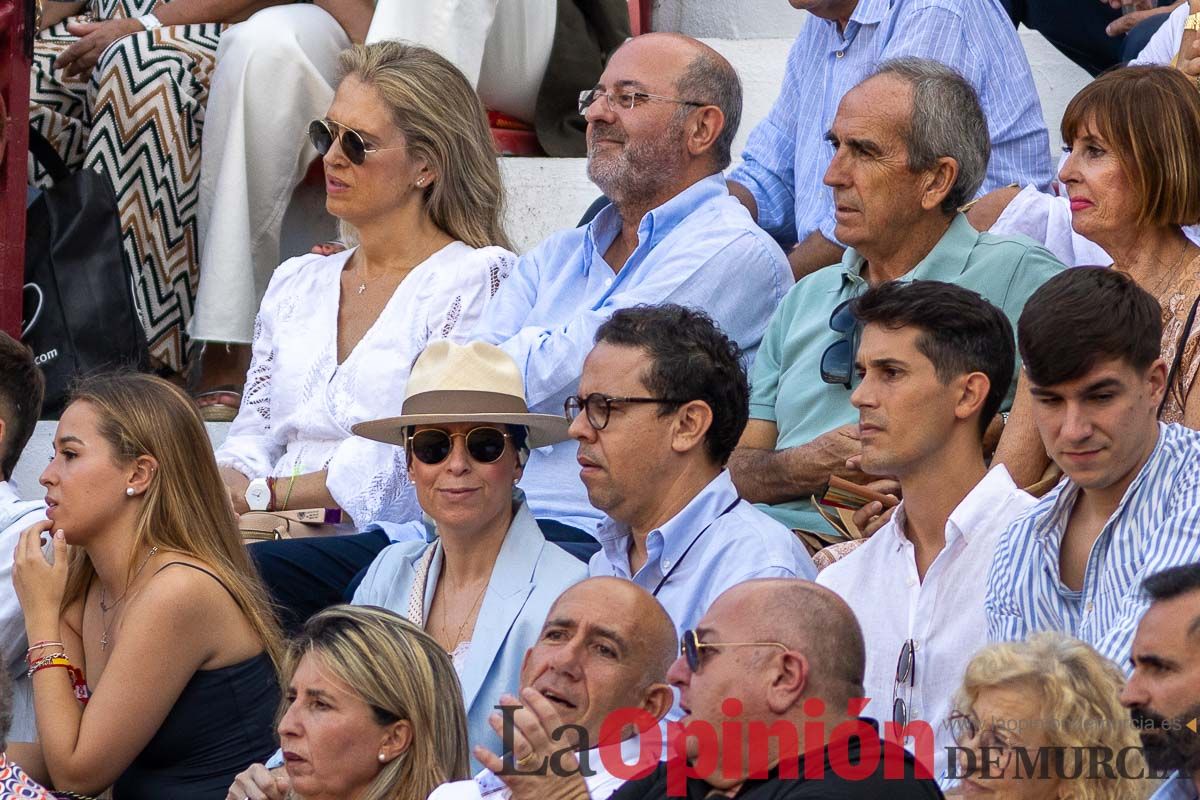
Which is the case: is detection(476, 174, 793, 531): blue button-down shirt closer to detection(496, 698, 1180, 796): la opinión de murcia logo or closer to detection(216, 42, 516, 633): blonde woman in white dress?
detection(216, 42, 516, 633): blonde woman in white dress

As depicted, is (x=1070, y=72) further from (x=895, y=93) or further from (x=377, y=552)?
(x=377, y=552)

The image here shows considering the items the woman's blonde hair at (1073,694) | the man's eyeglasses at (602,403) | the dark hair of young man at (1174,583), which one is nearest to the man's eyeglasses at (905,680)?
the woman's blonde hair at (1073,694)

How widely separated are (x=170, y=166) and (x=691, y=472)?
8.02 feet

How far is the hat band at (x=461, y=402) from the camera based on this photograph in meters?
4.22

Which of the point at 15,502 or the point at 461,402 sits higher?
the point at 461,402

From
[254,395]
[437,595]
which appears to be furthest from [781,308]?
[254,395]

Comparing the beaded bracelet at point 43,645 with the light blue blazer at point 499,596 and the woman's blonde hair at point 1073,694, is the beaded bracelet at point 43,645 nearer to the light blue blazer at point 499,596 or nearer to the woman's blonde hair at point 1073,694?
the light blue blazer at point 499,596

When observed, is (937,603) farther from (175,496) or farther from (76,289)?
(76,289)

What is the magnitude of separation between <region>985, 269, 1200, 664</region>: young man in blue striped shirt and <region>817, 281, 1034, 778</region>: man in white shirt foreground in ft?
0.52

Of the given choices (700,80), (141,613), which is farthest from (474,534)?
(700,80)

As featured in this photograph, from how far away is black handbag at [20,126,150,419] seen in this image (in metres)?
5.46

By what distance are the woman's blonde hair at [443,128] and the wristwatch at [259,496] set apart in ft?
2.71

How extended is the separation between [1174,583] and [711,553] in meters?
1.18

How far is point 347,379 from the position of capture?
16.2 ft
